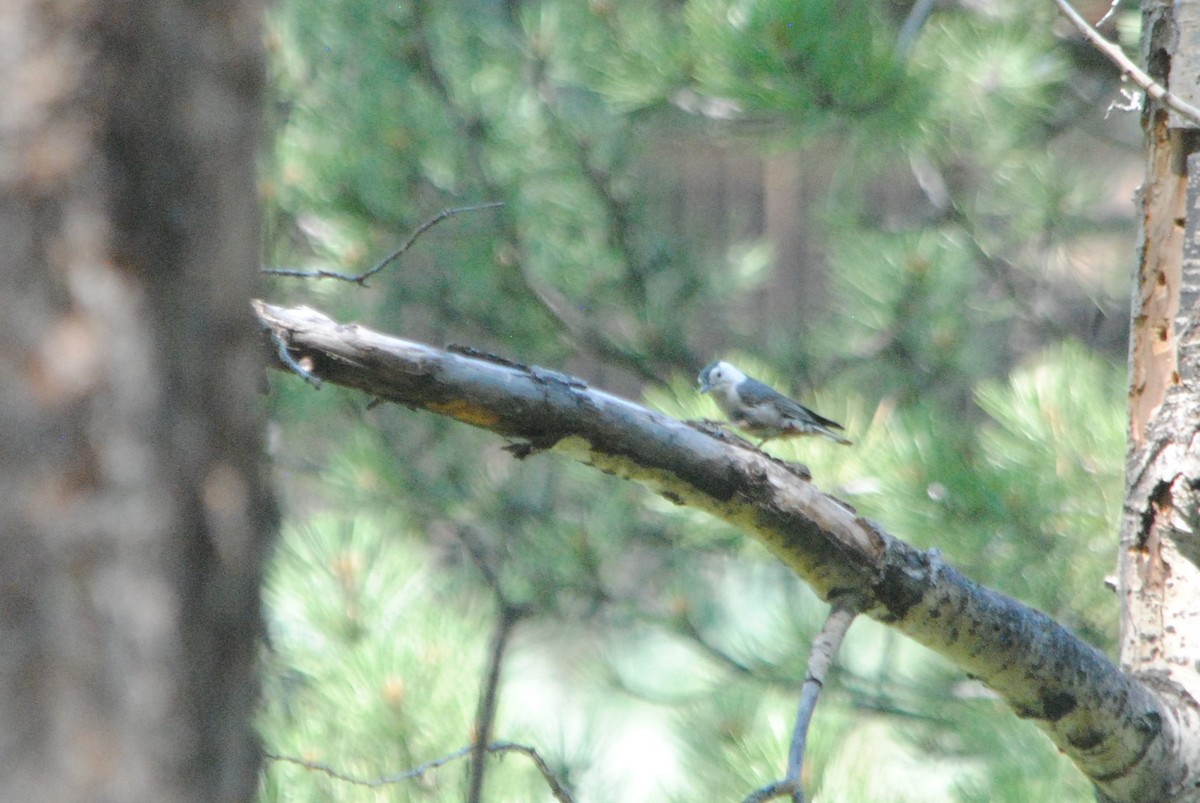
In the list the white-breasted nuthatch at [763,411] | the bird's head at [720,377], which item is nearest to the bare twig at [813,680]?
the white-breasted nuthatch at [763,411]

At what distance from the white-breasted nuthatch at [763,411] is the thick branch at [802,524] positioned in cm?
64

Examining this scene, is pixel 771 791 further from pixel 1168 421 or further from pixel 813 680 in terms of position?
pixel 1168 421

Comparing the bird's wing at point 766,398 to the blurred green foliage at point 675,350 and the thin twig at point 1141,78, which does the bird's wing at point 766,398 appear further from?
the thin twig at point 1141,78

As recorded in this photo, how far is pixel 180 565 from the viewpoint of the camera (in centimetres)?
41

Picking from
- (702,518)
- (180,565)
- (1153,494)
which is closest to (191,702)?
(180,565)

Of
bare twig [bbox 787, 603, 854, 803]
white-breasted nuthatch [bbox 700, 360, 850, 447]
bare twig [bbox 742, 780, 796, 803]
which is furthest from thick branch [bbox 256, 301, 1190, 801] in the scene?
white-breasted nuthatch [bbox 700, 360, 850, 447]

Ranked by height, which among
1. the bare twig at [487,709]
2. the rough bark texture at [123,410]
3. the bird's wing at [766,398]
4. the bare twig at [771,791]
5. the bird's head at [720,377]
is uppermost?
the rough bark texture at [123,410]

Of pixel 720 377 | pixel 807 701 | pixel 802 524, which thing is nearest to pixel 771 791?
pixel 807 701

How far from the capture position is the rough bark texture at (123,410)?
389 millimetres

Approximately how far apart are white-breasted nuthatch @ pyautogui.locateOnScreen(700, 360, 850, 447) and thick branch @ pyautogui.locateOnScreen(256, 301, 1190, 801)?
64 cm

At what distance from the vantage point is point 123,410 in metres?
0.41

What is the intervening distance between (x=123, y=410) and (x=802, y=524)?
67 centimetres

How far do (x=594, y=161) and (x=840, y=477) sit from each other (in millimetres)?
900

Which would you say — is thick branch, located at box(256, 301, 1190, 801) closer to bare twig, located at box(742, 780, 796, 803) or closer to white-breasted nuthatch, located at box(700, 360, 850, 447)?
bare twig, located at box(742, 780, 796, 803)
